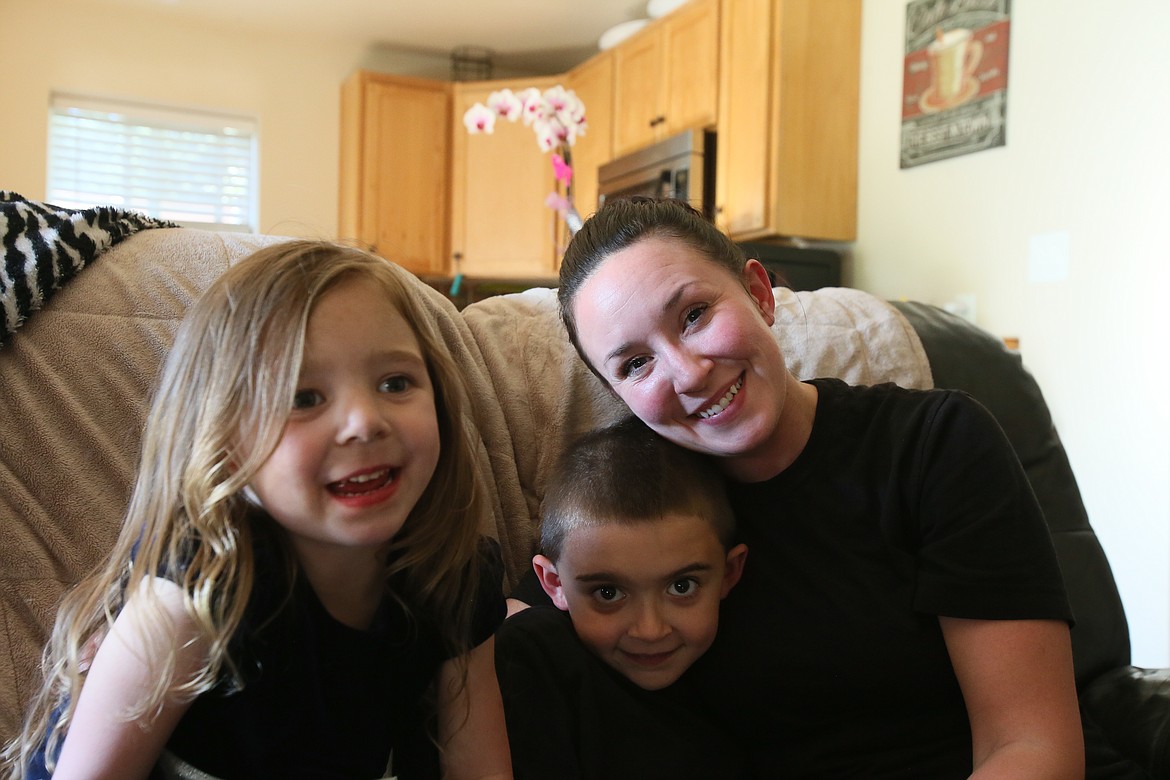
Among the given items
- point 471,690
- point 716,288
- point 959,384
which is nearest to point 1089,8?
point 959,384

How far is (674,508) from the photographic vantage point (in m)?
1.08

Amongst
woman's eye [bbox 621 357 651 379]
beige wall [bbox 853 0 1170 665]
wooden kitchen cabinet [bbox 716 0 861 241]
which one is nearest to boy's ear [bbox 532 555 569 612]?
woman's eye [bbox 621 357 651 379]

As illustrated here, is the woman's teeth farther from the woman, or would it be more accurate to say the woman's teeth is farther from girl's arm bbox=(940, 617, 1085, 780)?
girl's arm bbox=(940, 617, 1085, 780)

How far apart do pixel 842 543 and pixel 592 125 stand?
13.2ft

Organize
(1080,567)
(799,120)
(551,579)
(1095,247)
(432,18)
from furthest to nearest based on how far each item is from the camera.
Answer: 1. (432,18)
2. (799,120)
3. (1095,247)
4. (1080,567)
5. (551,579)

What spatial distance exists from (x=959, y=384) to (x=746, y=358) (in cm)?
60

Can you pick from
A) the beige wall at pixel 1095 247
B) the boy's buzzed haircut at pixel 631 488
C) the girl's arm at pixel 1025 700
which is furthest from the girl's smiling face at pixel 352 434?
the beige wall at pixel 1095 247

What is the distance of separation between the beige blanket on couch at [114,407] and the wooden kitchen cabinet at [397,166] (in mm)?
3727

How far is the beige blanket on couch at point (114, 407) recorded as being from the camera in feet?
3.37

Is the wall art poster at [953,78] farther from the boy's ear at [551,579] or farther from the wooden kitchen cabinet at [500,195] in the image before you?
the boy's ear at [551,579]

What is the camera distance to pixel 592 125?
4.78m

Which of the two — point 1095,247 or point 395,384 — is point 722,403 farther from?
point 1095,247

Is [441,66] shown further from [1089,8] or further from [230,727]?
[230,727]

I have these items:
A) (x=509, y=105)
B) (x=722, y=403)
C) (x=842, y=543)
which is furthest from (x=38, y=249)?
(x=509, y=105)
